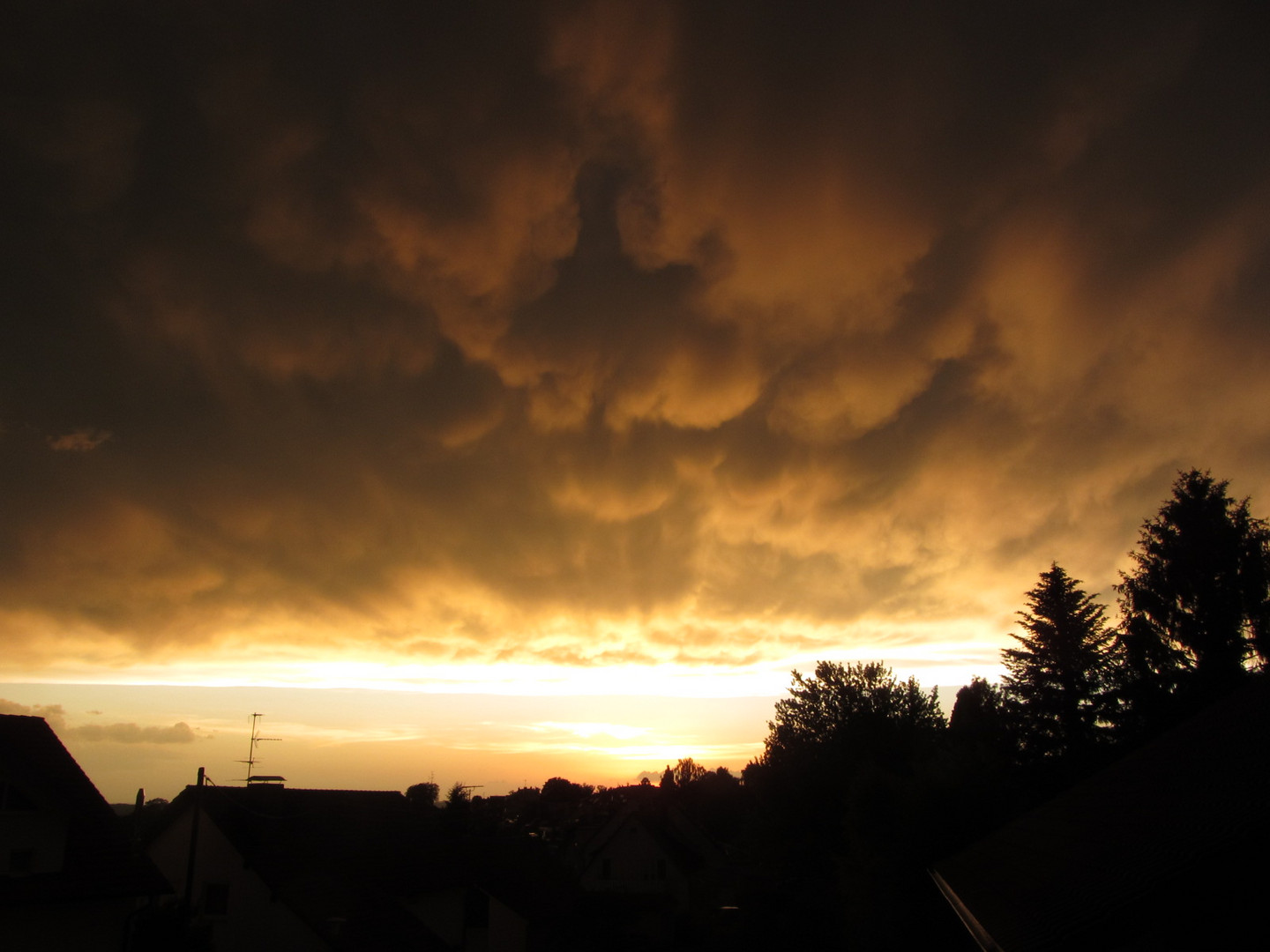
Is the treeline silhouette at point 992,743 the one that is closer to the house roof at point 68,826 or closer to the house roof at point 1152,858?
the house roof at point 1152,858

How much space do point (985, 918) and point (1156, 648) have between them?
2792cm

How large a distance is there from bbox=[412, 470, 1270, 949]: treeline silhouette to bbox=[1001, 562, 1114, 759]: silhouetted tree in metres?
0.07

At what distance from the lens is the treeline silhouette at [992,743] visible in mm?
25109

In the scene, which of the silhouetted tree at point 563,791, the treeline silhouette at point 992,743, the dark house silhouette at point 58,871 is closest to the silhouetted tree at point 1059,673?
the treeline silhouette at point 992,743

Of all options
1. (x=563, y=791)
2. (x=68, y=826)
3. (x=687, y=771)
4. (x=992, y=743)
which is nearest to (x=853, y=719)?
(x=992, y=743)

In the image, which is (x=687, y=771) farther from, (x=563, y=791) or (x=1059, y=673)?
(x=1059, y=673)

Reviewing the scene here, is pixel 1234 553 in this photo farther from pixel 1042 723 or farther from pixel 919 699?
pixel 919 699

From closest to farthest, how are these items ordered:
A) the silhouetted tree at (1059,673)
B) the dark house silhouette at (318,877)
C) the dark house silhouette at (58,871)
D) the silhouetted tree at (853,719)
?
the dark house silhouette at (58,871) → the dark house silhouette at (318,877) → the silhouetted tree at (1059,673) → the silhouetted tree at (853,719)

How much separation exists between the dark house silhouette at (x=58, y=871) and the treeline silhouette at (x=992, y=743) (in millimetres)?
24969

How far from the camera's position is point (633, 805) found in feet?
191

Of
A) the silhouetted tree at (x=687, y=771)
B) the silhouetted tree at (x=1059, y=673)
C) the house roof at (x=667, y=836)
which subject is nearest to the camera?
the silhouetted tree at (x=1059, y=673)

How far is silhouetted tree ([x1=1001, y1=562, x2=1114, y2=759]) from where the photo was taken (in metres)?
33.5

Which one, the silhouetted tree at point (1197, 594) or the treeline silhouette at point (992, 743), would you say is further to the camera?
the silhouetted tree at point (1197, 594)

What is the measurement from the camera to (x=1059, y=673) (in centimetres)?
3475
